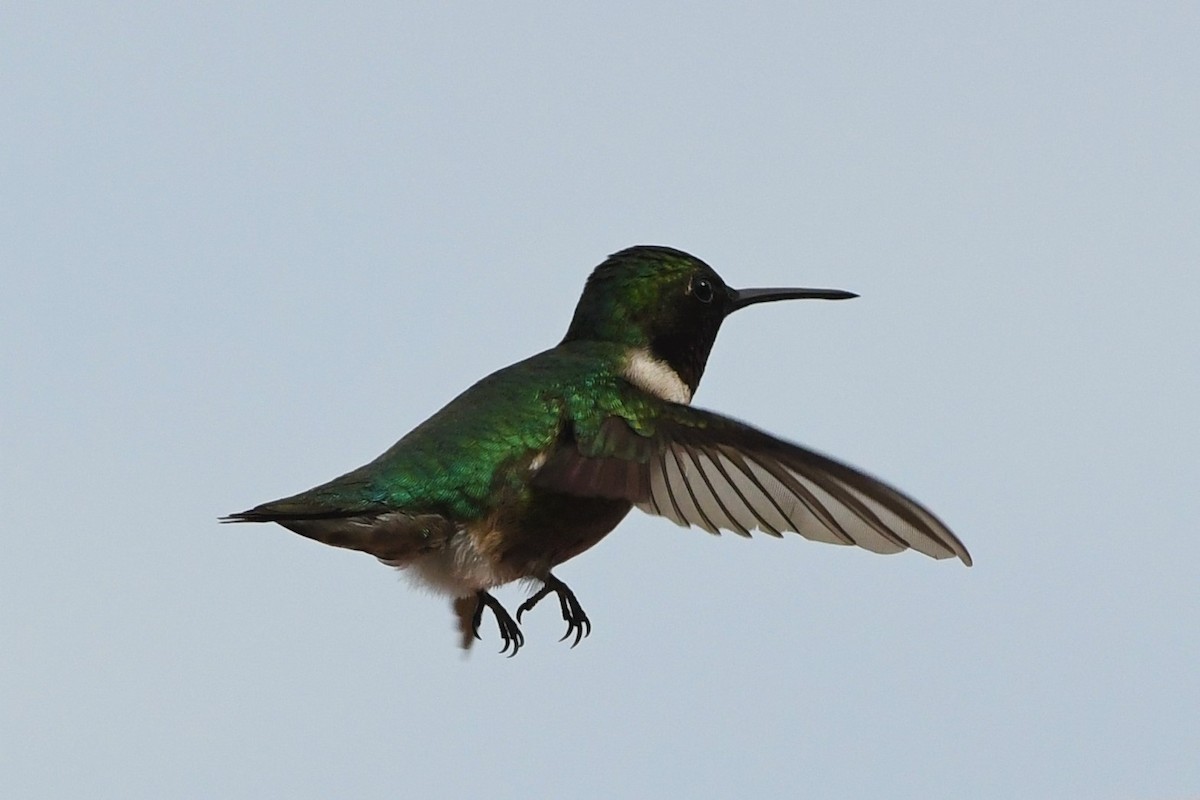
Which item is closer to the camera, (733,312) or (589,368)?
(589,368)

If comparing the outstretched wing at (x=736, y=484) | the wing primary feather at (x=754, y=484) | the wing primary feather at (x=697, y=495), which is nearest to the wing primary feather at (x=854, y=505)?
the outstretched wing at (x=736, y=484)

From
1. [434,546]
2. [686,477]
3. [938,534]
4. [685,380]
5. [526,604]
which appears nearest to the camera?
[938,534]

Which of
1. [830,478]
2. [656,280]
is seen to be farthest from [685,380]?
[830,478]

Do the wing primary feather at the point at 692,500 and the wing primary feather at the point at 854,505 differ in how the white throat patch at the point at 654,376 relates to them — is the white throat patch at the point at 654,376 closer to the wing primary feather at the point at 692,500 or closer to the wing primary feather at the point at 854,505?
the wing primary feather at the point at 692,500

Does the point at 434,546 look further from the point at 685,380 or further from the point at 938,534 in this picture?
the point at 938,534

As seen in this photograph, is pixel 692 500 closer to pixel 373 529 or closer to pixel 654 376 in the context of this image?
pixel 373 529

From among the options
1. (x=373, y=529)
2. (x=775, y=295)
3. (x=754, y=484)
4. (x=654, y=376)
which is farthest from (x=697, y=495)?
(x=775, y=295)

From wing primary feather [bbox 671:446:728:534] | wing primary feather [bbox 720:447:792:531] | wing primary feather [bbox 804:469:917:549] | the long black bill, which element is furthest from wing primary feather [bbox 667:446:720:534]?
the long black bill
